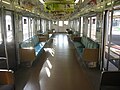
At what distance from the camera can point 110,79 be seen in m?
3.02

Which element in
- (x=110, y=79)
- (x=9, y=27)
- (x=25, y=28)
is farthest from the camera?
(x=25, y=28)

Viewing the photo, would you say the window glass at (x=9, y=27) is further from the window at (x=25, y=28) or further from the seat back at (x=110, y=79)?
the seat back at (x=110, y=79)

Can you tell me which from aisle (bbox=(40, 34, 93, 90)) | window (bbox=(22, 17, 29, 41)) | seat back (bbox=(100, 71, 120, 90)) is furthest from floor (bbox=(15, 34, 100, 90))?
window (bbox=(22, 17, 29, 41))

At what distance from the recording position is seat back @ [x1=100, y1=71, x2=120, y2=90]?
2.96 meters

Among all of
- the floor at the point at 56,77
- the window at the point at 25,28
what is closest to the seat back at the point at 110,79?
the floor at the point at 56,77

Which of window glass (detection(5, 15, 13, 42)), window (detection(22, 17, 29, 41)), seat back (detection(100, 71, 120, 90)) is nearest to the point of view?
seat back (detection(100, 71, 120, 90))

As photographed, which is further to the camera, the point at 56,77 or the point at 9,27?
the point at 9,27

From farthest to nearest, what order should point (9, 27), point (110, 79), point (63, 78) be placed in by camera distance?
point (9, 27) → point (63, 78) → point (110, 79)

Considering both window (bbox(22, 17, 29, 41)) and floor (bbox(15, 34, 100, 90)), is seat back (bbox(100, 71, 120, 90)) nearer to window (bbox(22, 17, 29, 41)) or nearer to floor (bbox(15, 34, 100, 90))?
floor (bbox(15, 34, 100, 90))

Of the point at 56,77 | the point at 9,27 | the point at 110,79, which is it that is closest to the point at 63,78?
the point at 56,77

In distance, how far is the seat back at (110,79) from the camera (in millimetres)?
2965

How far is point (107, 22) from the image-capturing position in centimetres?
511

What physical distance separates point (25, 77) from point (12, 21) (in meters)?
1.82

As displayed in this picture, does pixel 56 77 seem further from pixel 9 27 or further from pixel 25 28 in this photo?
pixel 25 28
